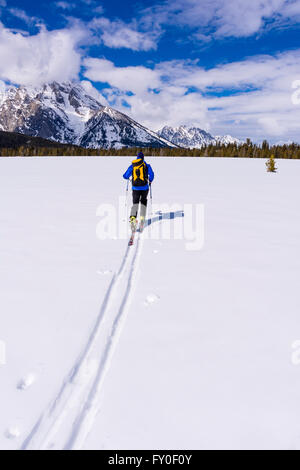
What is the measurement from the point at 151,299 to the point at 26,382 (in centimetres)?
254

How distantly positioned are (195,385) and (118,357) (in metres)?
1.10

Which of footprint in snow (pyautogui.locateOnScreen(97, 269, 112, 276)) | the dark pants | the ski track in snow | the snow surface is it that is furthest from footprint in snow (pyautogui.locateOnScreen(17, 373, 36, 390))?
the dark pants

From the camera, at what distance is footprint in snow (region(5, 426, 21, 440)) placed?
2875 millimetres

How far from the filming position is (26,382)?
3.52 metres

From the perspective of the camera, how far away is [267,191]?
19.7 m

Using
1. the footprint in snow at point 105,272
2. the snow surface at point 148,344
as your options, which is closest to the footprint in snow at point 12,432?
the snow surface at point 148,344

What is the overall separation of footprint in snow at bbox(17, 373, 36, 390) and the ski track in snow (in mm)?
427

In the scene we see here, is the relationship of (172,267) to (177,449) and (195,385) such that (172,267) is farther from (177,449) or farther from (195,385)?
(177,449)

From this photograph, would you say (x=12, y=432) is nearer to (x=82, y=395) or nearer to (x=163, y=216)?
(x=82, y=395)

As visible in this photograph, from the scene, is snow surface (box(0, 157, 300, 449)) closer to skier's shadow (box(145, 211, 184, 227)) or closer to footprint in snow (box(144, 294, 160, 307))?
footprint in snow (box(144, 294, 160, 307))

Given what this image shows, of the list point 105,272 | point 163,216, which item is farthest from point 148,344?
point 163,216

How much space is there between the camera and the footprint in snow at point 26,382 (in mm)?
3445

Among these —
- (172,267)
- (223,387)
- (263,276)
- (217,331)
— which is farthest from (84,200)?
(223,387)

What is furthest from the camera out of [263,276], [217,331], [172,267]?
[172,267]
